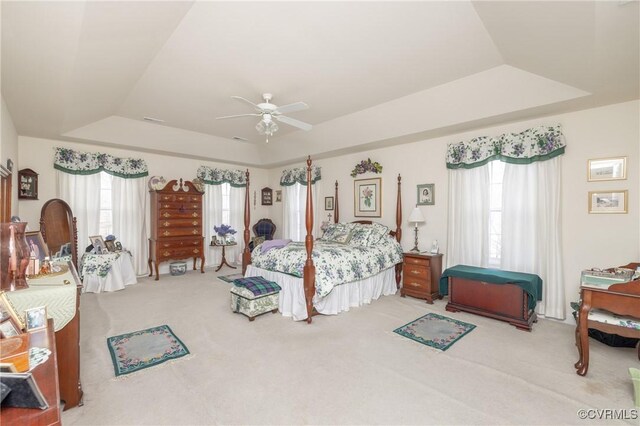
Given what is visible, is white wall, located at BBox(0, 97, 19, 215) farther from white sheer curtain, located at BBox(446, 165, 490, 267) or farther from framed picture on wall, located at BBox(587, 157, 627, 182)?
framed picture on wall, located at BBox(587, 157, 627, 182)

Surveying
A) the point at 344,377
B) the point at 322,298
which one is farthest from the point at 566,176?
the point at 344,377

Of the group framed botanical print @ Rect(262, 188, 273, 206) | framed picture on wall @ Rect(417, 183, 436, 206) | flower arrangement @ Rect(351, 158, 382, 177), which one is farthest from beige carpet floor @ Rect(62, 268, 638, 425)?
framed botanical print @ Rect(262, 188, 273, 206)

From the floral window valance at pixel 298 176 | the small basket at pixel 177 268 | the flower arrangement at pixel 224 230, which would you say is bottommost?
the small basket at pixel 177 268

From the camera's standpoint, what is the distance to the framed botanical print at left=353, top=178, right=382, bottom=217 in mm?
5371

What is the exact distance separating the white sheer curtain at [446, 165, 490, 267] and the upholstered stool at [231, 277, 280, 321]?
8.71ft

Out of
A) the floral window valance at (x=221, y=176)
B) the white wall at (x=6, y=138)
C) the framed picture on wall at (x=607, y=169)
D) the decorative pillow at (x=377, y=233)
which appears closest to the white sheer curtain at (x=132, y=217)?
the floral window valance at (x=221, y=176)

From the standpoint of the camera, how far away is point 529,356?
106 inches

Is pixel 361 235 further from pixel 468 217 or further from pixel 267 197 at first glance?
pixel 267 197

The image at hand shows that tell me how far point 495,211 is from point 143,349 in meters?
4.48

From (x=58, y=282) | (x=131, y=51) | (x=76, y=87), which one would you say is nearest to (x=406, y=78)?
(x=131, y=51)

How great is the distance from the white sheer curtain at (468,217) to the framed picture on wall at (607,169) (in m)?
1.06

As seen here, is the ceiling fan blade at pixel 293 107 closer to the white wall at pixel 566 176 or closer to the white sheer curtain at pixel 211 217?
the white wall at pixel 566 176

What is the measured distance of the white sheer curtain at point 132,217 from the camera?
5.45 meters

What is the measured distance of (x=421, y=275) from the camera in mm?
4312
